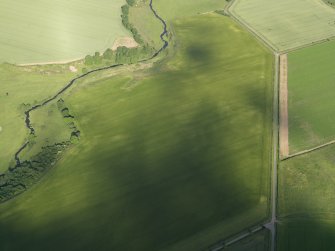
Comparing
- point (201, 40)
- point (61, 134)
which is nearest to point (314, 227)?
point (61, 134)

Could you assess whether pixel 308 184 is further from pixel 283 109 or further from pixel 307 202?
pixel 283 109

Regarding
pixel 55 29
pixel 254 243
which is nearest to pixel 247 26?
pixel 55 29

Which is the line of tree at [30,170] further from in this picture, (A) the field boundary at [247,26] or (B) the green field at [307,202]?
(A) the field boundary at [247,26]

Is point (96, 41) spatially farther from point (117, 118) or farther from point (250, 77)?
point (250, 77)

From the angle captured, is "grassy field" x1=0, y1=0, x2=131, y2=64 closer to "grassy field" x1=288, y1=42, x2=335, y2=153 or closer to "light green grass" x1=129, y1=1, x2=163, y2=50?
"light green grass" x1=129, y1=1, x2=163, y2=50

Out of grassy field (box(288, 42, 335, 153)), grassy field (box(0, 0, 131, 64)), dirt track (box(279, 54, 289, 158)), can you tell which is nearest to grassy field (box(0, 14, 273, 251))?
dirt track (box(279, 54, 289, 158))

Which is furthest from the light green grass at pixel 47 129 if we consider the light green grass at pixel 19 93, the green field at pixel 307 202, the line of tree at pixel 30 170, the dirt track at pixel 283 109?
the green field at pixel 307 202
